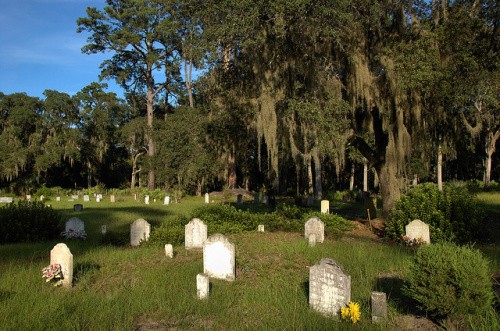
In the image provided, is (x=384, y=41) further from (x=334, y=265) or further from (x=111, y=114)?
(x=111, y=114)

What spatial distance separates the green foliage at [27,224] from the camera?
1100 centimetres

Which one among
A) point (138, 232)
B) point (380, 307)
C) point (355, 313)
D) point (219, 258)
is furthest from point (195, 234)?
point (380, 307)

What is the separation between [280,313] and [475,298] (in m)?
2.30

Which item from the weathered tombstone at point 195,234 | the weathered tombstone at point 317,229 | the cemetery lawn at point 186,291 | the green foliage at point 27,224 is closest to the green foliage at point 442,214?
the cemetery lawn at point 186,291

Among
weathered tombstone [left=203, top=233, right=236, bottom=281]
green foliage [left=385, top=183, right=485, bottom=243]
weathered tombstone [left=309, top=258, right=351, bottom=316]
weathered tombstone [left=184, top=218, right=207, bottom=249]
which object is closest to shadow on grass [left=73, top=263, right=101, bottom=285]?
weathered tombstone [left=203, top=233, right=236, bottom=281]

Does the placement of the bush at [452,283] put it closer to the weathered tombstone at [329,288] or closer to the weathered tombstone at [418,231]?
the weathered tombstone at [329,288]

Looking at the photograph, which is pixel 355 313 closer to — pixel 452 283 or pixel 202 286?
pixel 452 283

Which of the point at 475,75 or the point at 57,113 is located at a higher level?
the point at 57,113

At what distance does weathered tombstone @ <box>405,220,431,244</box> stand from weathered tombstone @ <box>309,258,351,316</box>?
5.62 meters

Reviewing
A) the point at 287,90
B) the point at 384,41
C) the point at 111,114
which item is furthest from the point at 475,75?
the point at 111,114

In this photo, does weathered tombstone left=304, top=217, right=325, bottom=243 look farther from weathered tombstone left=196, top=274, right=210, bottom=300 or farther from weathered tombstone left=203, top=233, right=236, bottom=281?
weathered tombstone left=196, top=274, right=210, bottom=300

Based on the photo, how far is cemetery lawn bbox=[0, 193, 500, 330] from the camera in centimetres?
477

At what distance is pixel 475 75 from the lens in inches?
502

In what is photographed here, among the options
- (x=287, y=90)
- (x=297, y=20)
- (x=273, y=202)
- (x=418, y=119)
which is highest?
(x=297, y=20)
